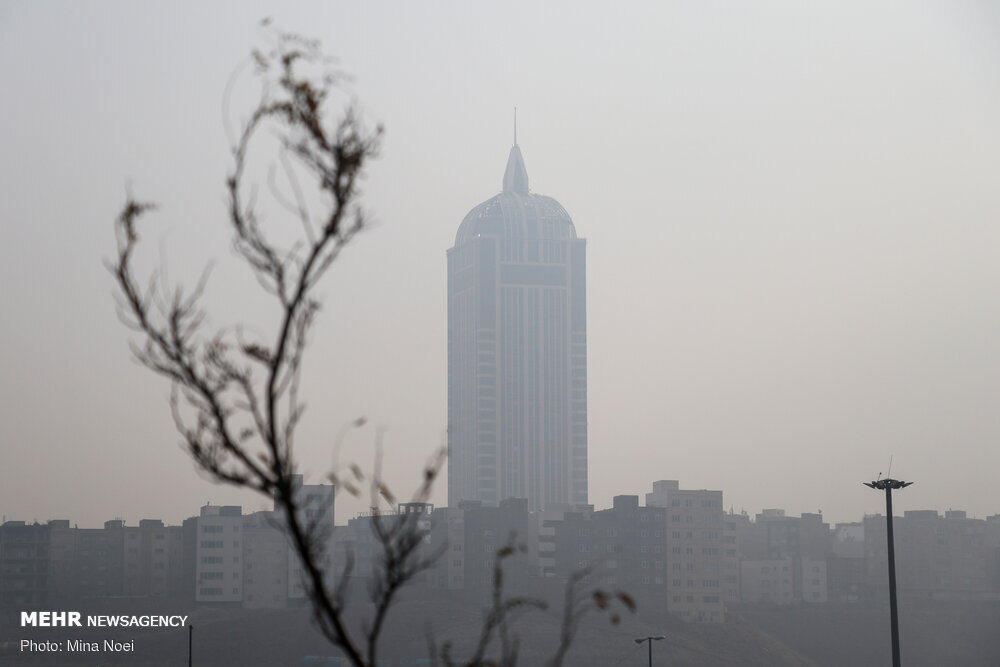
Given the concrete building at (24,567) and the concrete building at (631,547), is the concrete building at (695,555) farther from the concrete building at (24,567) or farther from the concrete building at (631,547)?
the concrete building at (24,567)

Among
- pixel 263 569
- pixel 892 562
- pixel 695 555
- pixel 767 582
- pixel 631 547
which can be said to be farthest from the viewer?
pixel 767 582

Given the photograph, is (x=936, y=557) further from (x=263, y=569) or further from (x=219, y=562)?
(x=219, y=562)

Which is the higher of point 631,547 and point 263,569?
point 631,547

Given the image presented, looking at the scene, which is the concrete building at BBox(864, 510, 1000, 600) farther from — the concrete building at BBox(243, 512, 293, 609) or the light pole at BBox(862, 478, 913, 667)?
the light pole at BBox(862, 478, 913, 667)

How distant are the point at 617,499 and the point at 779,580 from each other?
28398 mm

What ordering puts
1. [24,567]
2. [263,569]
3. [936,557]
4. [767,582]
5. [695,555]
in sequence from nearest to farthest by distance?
[24,567] → [263,569] → [695,555] → [767,582] → [936,557]

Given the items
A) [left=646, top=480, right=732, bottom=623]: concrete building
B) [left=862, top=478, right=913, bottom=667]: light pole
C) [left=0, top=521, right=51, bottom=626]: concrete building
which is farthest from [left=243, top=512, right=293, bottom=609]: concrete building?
[left=862, top=478, right=913, bottom=667]: light pole

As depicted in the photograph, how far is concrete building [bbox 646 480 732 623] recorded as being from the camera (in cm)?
11756

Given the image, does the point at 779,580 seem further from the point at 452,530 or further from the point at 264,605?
the point at 264,605

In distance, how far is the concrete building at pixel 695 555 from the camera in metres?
118

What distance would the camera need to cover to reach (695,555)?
119 metres

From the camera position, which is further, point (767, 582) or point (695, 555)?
point (767, 582)

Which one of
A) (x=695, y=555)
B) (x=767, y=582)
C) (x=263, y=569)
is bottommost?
(x=767, y=582)

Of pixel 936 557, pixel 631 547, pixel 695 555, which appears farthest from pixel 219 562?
pixel 936 557
